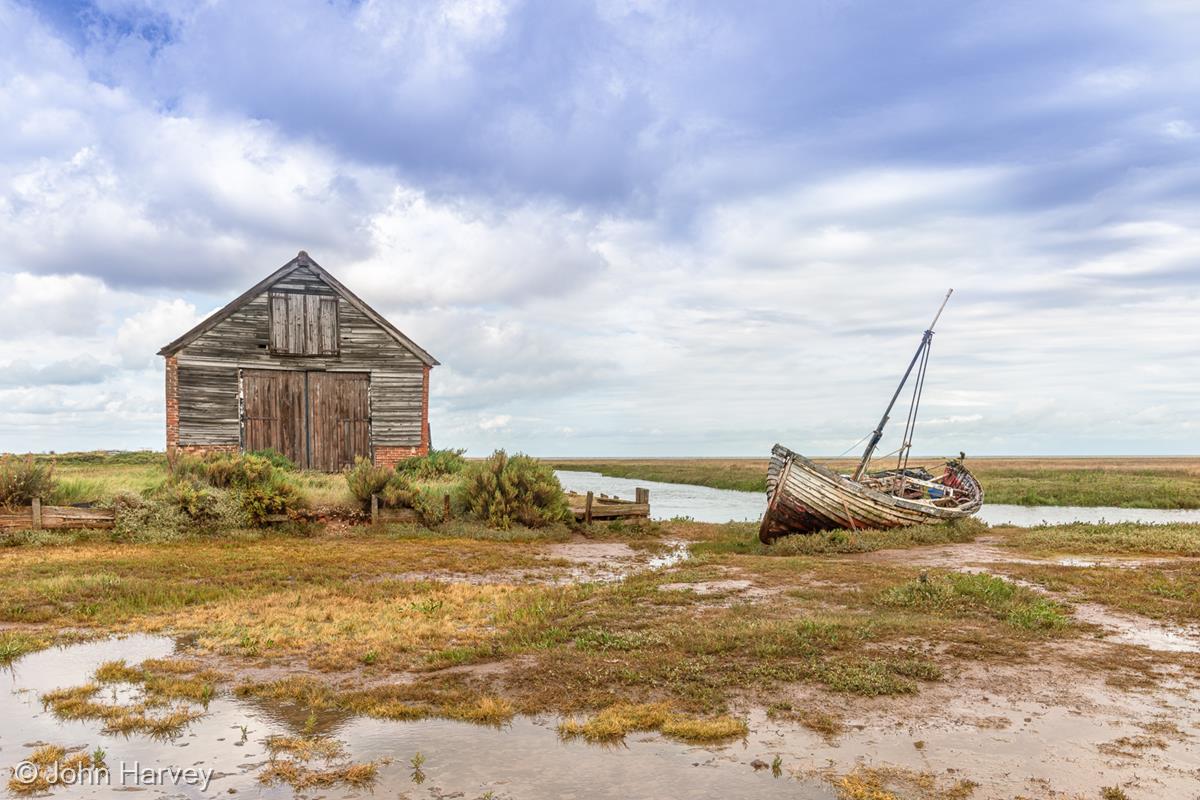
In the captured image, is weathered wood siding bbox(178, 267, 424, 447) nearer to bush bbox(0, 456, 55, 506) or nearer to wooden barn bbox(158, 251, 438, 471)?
wooden barn bbox(158, 251, 438, 471)

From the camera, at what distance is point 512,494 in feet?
72.7

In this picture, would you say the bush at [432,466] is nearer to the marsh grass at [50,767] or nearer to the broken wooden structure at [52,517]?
the broken wooden structure at [52,517]

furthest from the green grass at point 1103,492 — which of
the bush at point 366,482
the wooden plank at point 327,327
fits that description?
the wooden plank at point 327,327

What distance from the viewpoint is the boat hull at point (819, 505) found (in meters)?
20.6

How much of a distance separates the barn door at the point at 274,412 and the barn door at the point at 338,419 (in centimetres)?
35

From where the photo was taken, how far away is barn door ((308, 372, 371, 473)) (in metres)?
27.5

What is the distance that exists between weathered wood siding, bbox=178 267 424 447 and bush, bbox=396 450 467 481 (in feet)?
2.48

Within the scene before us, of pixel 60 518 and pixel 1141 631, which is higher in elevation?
pixel 60 518

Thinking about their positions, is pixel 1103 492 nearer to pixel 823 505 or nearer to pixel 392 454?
pixel 823 505

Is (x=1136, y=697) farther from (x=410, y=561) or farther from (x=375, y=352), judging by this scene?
(x=375, y=352)

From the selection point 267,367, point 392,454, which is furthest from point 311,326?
point 392,454

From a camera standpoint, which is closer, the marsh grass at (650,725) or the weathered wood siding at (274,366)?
A: the marsh grass at (650,725)

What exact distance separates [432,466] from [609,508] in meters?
7.40

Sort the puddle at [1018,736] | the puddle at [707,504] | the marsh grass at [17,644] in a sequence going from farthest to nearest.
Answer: the puddle at [707,504] < the marsh grass at [17,644] < the puddle at [1018,736]
